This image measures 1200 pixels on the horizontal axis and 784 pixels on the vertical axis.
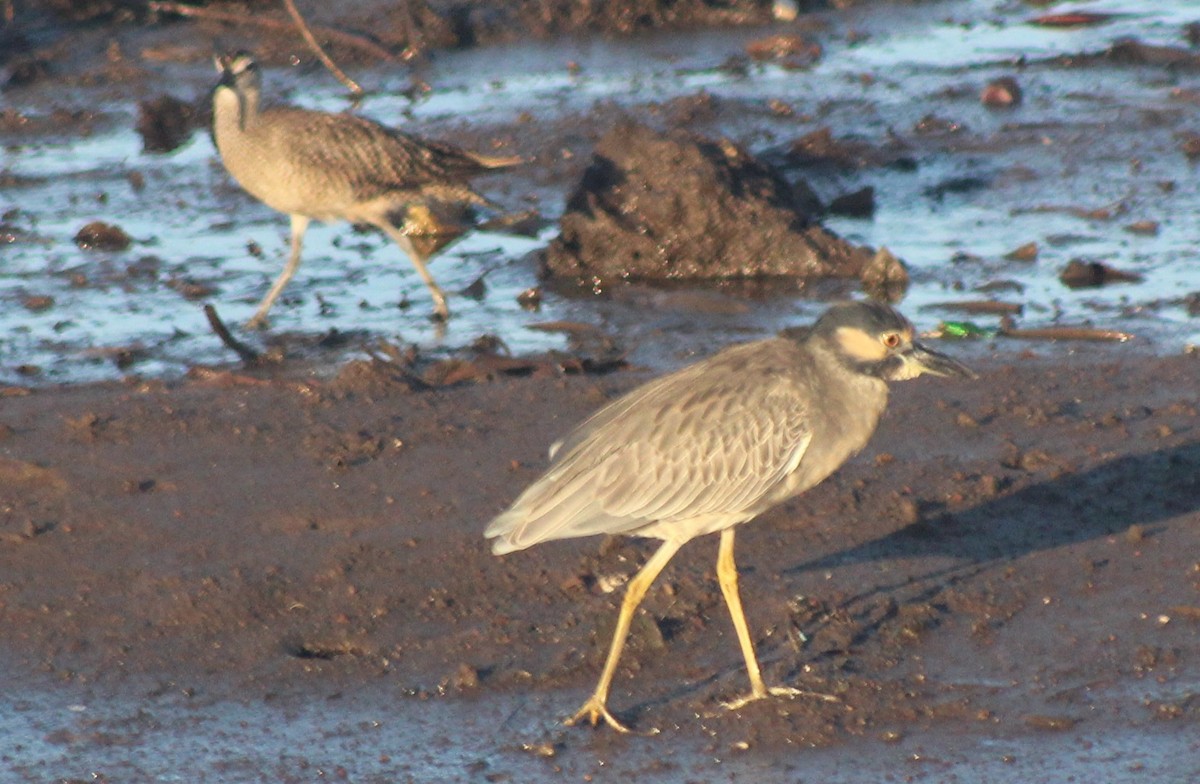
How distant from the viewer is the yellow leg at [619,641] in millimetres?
5125

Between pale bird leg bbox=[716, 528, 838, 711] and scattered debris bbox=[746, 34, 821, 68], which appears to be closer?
pale bird leg bbox=[716, 528, 838, 711]

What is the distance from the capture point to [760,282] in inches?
376

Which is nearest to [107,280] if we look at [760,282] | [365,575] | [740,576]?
[760,282]

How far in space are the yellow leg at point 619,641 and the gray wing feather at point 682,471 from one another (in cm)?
13

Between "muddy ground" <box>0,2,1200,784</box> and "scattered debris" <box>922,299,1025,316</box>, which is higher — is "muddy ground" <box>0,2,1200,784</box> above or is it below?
above

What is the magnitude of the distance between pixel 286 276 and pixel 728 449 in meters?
4.73

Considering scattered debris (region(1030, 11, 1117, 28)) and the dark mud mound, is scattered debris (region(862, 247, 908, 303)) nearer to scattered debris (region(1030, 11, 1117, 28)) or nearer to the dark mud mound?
the dark mud mound

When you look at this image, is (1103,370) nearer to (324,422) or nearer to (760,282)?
→ (760,282)

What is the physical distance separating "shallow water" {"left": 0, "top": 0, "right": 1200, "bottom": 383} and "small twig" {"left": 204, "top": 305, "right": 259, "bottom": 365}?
0.09 m

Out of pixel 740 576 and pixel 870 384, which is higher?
pixel 870 384

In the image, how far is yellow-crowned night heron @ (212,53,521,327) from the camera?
31.8ft

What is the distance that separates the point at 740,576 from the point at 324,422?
6.56 feet

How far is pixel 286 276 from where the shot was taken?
375 inches

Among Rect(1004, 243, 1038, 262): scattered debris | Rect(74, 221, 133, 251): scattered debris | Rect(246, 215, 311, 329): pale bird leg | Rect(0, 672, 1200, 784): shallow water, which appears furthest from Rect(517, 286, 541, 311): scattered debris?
Rect(0, 672, 1200, 784): shallow water
